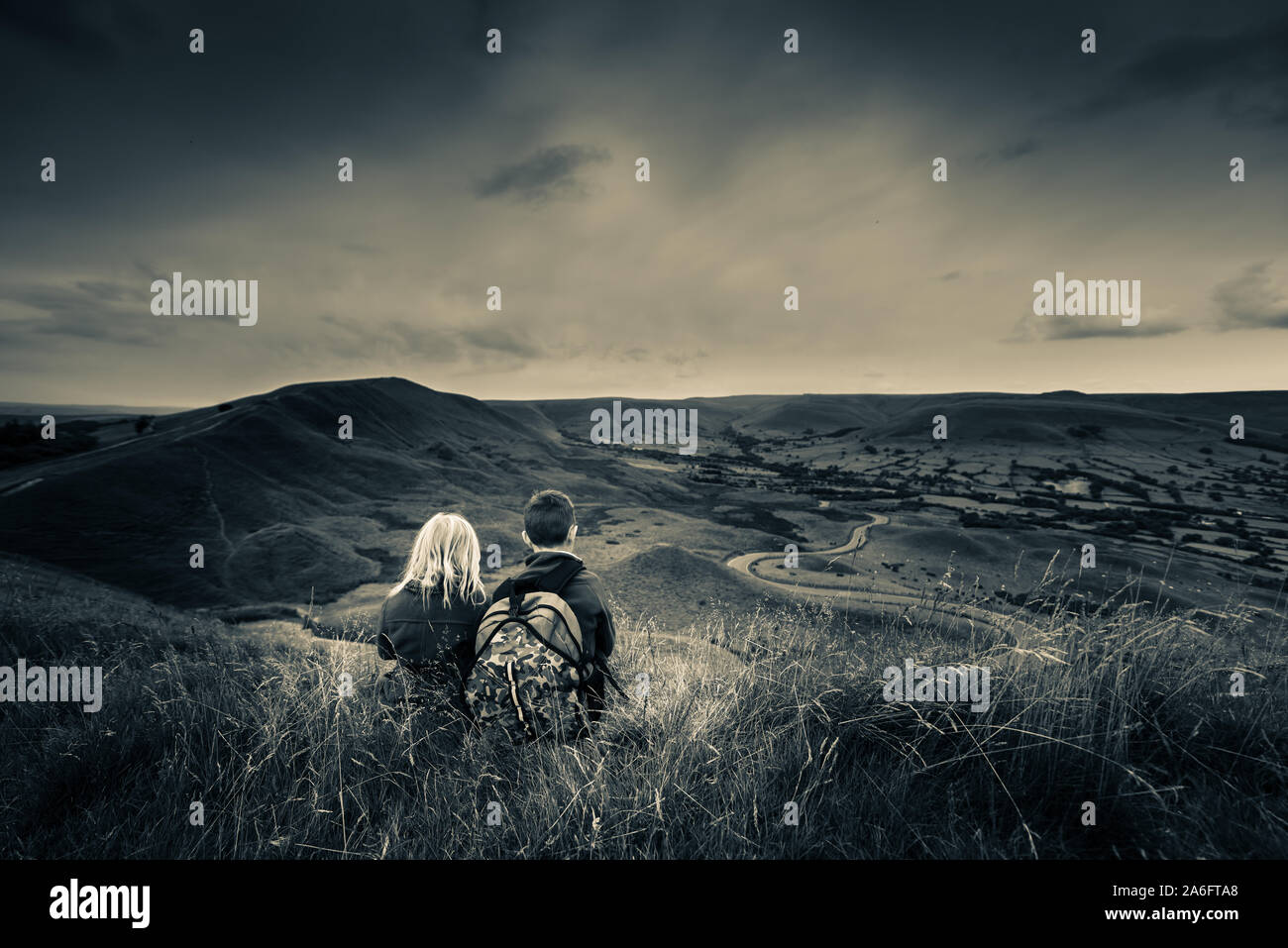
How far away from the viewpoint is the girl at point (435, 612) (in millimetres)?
4473

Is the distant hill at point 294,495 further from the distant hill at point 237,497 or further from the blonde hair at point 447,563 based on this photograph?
the blonde hair at point 447,563

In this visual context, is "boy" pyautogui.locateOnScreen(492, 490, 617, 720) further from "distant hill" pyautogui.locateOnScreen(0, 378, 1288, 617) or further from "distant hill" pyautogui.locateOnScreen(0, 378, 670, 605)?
"distant hill" pyautogui.locateOnScreen(0, 378, 670, 605)

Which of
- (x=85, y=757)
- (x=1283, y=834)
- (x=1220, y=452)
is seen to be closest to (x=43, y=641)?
(x=85, y=757)

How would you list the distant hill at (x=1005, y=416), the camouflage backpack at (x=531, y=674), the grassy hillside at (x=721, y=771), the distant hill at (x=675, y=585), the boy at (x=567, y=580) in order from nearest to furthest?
the grassy hillside at (x=721, y=771) → the camouflage backpack at (x=531, y=674) → the boy at (x=567, y=580) → the distant hill at (x=675, y=585) → the distant hill at (x=1005, y=416)

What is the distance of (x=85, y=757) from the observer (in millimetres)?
3270

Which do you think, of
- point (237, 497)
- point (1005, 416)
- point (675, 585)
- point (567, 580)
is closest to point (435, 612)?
point (567, 580)

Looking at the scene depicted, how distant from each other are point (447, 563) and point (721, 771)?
2826 millimetres

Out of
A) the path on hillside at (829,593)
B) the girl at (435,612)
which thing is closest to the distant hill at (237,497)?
the girl at (435,612)

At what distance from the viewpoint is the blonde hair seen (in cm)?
462

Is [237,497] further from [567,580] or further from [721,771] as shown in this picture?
[721,771]

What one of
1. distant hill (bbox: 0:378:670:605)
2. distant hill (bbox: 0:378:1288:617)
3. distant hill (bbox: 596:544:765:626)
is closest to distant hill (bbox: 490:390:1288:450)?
distant hill (bbox: 0:378:1288:617)

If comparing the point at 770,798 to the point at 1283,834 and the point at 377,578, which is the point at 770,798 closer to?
the point at 1283,834

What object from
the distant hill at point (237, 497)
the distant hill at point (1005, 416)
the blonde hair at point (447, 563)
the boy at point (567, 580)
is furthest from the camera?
the distant hill at point (1005, 416)
